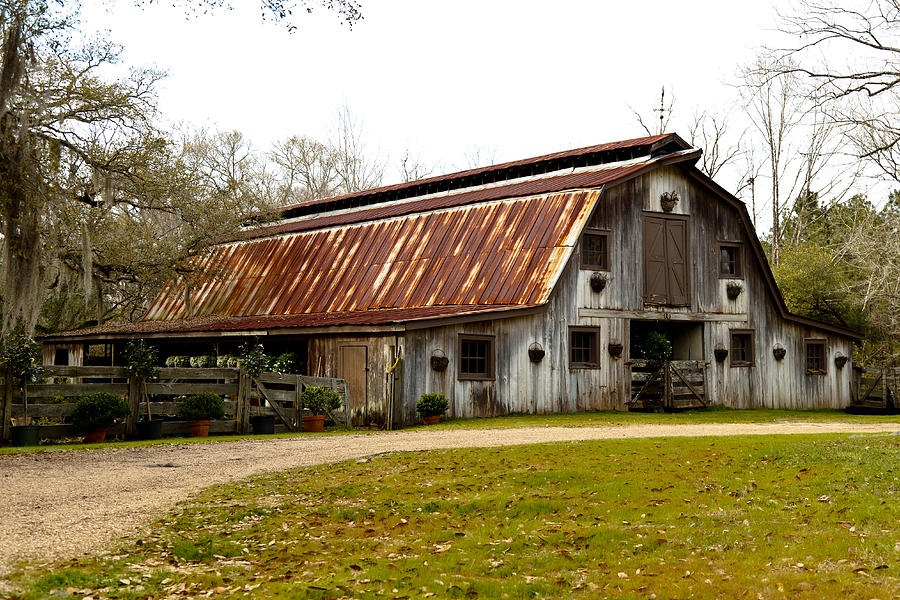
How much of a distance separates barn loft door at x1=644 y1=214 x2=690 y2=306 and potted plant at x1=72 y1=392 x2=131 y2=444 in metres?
15.2

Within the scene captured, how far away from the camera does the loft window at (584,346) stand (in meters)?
26.2

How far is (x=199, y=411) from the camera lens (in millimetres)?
19984

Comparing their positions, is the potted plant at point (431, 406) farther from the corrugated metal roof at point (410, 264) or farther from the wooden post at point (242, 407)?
the wooden post at point (242, 407)

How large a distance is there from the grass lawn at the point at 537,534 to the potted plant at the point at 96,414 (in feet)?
19.7

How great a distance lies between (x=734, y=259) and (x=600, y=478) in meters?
18.8

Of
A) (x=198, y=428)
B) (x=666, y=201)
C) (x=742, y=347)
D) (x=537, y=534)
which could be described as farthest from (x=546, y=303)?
(x=537, y=534)

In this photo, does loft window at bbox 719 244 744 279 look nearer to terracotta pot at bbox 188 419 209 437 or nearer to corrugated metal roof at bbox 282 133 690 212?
corrugated metal roof at bbox 282 133 690 212

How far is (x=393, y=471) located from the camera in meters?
14.0

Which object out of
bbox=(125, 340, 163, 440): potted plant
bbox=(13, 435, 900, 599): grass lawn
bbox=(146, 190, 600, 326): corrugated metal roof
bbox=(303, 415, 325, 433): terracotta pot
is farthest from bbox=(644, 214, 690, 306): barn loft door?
bbox=(125, 340, 163, 440): potted plant

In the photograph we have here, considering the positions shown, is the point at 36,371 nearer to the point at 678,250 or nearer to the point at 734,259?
the point at 678,250

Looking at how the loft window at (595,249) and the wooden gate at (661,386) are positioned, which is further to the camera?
the wooden gate at (661,386)

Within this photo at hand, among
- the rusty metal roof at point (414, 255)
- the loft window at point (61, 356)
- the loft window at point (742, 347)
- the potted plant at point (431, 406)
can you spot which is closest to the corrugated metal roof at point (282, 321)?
the rusty metal roof at point (414, 255)

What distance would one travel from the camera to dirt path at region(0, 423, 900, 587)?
971 centimetres

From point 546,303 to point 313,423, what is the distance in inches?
266
